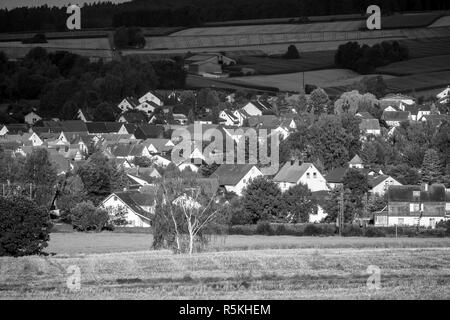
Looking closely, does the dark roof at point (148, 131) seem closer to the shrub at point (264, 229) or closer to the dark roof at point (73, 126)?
the dark roof at point (73, 126)

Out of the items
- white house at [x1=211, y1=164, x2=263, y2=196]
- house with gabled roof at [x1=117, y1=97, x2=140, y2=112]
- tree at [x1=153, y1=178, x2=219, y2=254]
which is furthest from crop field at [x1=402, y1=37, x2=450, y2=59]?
tree at [x1=153, y1=178, x2=219, y2=254]

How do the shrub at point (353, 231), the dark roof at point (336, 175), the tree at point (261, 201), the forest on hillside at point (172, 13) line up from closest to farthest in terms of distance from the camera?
the shrub at point (353, 231)
the tree at point (261, 201)
the dark roof at point (336, 175)
the forest on hillside at point (172, 13)

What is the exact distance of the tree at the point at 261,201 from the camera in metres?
37.0

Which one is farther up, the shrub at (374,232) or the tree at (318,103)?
the tree at (318,103)

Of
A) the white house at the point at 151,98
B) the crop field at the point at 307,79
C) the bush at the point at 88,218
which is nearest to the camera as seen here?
the bush at the point at 88,218

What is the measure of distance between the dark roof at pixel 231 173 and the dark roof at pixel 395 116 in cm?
1647

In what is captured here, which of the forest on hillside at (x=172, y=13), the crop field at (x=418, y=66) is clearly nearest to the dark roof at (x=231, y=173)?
the crop field at (x=418, y=66)

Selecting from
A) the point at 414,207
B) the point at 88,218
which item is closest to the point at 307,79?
the point at 414,207

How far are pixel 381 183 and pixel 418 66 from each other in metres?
38.0

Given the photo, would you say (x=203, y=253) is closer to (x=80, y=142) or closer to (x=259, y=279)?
(x=259, y=279)

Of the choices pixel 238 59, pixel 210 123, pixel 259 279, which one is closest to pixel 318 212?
pixel 259 279

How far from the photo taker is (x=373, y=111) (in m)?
60.8
